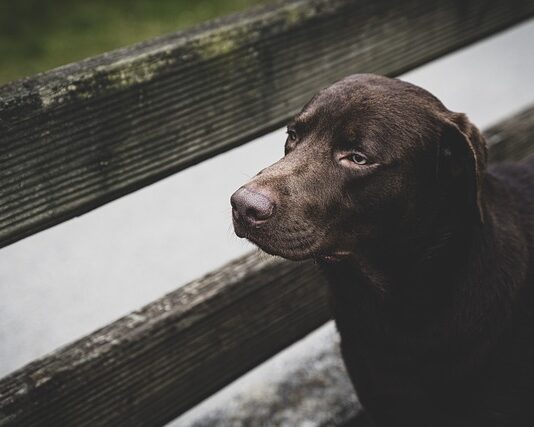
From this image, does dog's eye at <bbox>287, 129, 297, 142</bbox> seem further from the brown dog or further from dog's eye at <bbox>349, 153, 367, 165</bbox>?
dog's eye at <bbox>349, 153, 367, 165</bbox>

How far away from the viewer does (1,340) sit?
9.80 ft

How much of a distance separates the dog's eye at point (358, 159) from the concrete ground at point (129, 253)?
96 cm

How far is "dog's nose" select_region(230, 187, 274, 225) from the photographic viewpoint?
1672 mm

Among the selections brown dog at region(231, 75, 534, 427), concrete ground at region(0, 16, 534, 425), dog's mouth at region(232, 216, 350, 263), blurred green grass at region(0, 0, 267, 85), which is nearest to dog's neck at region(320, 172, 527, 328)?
brown dog at region(231, 75, 534, 427)

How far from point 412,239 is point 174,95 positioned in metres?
0.78

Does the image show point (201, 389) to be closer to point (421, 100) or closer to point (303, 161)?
point (303, 161)

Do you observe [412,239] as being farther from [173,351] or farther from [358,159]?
[173,351]

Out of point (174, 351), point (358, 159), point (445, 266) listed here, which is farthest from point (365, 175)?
point (174, 351)

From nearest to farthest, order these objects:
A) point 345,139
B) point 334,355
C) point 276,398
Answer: point 345,139 → point 276,398 → point 334,355

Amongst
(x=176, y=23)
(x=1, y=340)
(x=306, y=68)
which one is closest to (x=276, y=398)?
(x=306, y=68)

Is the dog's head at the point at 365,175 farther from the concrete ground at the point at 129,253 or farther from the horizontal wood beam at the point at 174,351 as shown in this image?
the concrete ground at the point at 129,253

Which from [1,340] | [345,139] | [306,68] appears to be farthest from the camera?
[1,340]

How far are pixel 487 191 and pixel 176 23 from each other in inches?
211

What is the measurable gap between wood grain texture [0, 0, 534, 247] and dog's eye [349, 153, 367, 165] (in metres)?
0.30
